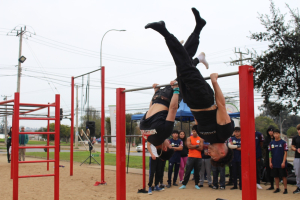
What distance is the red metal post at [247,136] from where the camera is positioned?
2508 millimetres

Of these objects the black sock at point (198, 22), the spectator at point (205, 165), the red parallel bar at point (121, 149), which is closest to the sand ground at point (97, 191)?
the spectator at point (205, 165)

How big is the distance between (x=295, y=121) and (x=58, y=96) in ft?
151

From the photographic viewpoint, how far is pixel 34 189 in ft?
20.5

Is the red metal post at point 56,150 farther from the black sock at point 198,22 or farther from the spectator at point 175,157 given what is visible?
the black sock at point 198,22

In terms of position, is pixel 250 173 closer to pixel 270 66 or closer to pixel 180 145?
pixel 180 145

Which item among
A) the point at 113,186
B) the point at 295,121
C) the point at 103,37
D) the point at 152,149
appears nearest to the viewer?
the point at 152,149

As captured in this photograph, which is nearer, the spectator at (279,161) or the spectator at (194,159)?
the spectator at (279,161)

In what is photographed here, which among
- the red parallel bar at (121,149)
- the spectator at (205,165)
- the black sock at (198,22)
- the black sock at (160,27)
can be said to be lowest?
the spectator at (205,165)

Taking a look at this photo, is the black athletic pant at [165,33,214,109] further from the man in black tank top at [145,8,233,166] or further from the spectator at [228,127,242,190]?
the spectator at [228,127,242,190]

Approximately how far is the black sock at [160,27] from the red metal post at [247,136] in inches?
33.8

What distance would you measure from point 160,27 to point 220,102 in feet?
3.22

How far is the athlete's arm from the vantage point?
272cm

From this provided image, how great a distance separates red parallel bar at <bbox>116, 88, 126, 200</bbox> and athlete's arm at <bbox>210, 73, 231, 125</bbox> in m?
1.55

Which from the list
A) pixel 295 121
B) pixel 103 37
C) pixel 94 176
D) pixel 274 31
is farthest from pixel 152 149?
pixel 295 121
